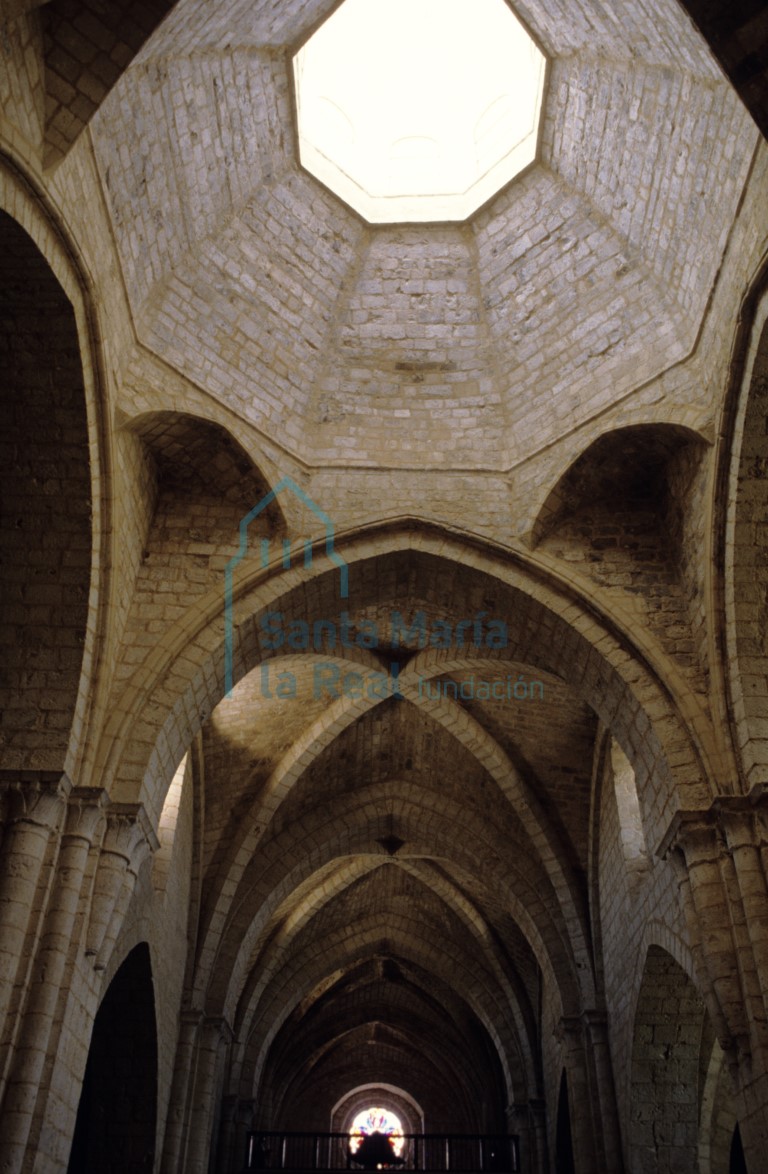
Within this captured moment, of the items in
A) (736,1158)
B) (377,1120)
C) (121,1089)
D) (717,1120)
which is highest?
(377,1120)

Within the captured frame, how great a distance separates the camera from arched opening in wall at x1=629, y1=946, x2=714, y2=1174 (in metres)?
8.95

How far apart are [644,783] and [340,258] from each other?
5.54 m

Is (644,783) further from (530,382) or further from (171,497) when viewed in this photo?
(171,497)

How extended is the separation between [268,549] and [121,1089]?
18.1ft

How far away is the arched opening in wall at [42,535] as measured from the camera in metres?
6.50

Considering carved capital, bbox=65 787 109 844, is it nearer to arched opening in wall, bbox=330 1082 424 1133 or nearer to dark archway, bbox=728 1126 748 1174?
dark archway, bbox=728 1126 748 1174

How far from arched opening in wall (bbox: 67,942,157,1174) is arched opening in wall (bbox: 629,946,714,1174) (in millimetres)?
4510

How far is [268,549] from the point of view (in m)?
8.16

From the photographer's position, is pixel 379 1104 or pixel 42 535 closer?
pixel 42 535

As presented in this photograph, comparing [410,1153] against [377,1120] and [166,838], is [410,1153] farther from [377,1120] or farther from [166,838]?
[166,838]

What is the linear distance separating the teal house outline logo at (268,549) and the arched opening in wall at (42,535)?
121cm

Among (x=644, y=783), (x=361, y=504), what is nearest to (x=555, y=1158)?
(x=644, y=783)

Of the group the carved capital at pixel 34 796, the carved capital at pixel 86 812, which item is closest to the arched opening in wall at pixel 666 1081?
the carved capital at pixel 86 812

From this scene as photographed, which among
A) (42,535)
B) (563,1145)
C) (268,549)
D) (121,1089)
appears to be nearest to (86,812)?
(42,535)
